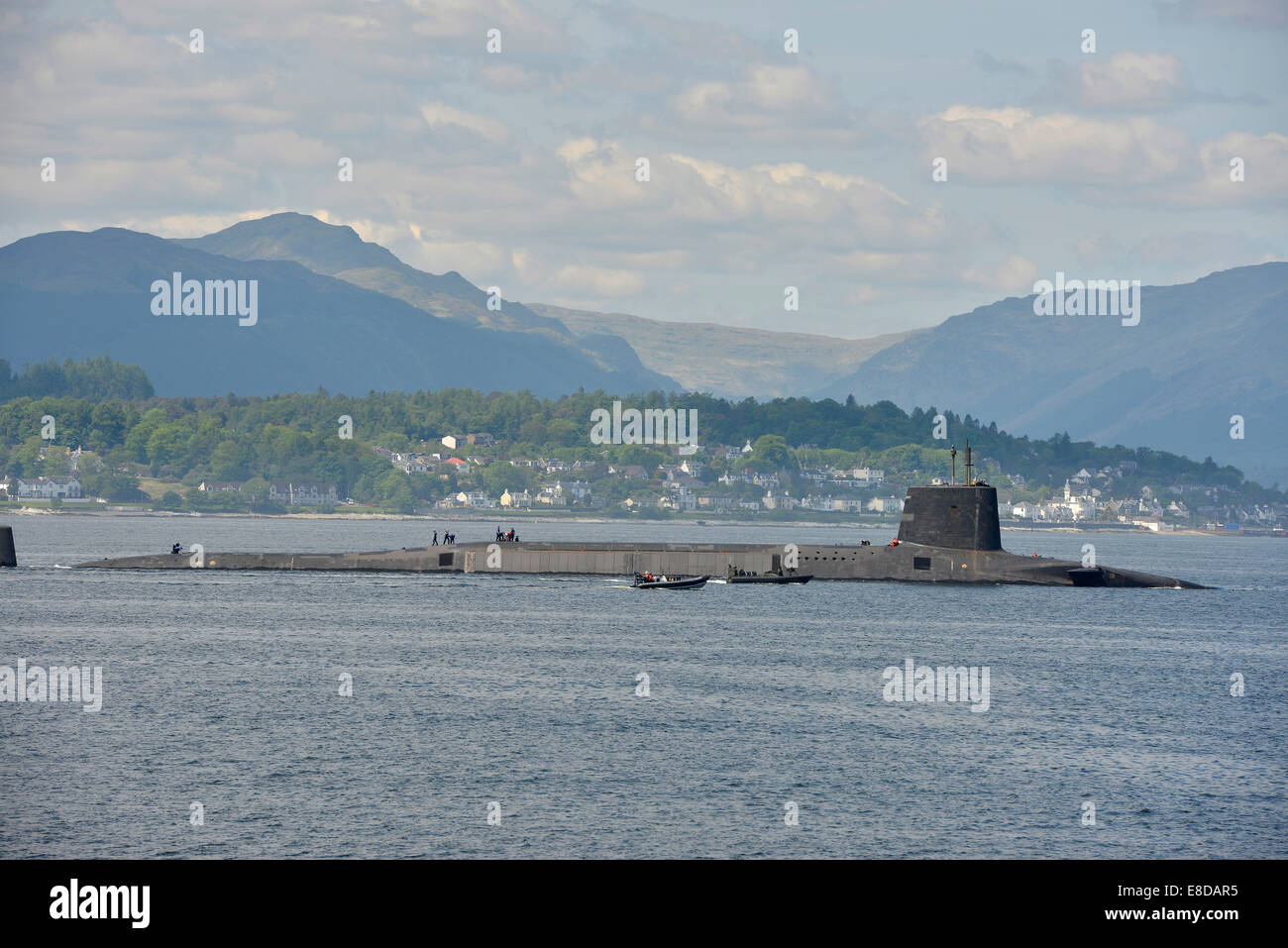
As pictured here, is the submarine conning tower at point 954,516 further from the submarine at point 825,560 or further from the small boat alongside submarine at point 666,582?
the small boat alongside submarine at point 666,582

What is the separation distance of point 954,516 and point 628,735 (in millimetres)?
43734

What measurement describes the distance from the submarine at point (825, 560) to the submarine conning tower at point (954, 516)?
0.05 m

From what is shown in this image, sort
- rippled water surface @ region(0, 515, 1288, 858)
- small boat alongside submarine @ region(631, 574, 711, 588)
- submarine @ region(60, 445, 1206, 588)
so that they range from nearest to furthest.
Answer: rippled water surface @ region(0, 515, 1288, 858) → submarine @ region(60, 445, 1206, 588) → small boat alongside submarine @ region(631, 574, 711, 588)

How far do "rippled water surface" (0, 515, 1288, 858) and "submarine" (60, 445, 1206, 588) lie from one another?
7.37m

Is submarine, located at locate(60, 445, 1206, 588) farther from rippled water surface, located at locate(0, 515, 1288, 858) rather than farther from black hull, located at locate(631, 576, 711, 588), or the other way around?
rippled water surface, located at locate(0, 515, 1288, 858)

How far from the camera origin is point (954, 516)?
76.2 m

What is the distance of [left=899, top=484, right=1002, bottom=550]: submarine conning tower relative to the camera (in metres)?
74.9

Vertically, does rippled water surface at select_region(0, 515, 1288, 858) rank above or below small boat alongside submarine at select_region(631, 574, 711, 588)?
below

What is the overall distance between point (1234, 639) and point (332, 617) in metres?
41.2

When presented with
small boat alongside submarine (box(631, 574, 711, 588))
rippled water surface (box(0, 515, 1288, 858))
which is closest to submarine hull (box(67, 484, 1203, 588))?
small boat alongside submarine (box(631, 574, 711, 588))

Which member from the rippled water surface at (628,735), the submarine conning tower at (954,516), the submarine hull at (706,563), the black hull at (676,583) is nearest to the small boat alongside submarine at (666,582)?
the black hull at (676,583)

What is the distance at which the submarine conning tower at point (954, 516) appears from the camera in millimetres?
74875

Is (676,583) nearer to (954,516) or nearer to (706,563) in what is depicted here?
(706,563)
